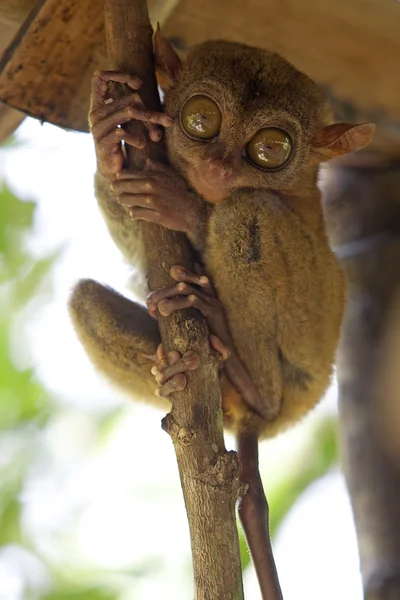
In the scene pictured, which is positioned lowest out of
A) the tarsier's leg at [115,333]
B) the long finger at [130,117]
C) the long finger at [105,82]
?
the tarsier's leg at [115,333]

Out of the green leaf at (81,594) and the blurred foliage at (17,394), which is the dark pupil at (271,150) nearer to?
the blurred foliage at (17,394)

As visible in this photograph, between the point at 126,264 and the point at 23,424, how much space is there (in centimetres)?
259

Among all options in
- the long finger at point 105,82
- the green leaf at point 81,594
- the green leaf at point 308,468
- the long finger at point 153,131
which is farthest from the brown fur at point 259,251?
the green leaf at point 81,594

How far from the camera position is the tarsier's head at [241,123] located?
304 centimetres

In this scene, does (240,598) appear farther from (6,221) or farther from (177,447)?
(6,221)

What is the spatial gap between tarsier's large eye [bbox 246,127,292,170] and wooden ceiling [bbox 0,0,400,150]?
65 centimetres

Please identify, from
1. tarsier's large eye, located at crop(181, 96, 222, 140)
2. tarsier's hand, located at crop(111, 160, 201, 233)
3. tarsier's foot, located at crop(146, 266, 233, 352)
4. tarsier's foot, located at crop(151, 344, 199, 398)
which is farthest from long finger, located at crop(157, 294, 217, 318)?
tarsier's large eye, located at crop(181, 96, 222, 140)

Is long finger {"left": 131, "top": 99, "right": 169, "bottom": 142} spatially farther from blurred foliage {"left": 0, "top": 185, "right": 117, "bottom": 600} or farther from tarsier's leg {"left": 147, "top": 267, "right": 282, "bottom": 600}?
blurred foliage {"left": 0, "top": 185, "right": 117, "bottom": 600}

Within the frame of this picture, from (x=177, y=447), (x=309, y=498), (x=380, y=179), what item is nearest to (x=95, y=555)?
(x=309, y=498)

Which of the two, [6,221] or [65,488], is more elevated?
[6,221]

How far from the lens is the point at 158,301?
2.70 metres

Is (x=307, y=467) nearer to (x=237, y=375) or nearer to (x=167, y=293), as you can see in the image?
(x=237, y=375)

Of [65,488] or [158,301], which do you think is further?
[65,488]

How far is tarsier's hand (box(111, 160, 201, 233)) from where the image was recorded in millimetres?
2830
